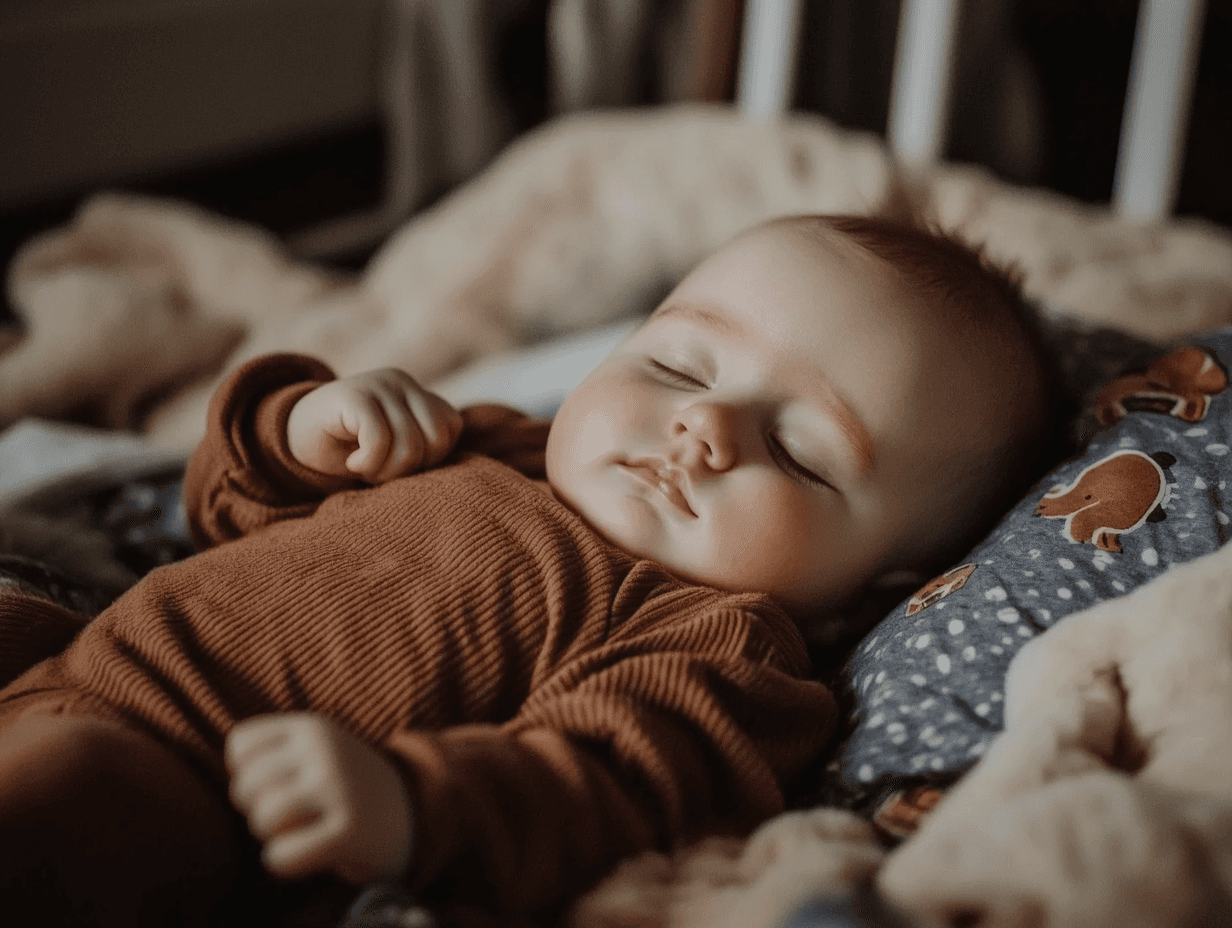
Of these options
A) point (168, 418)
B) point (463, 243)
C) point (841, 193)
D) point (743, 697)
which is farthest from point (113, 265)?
point (743, 697)

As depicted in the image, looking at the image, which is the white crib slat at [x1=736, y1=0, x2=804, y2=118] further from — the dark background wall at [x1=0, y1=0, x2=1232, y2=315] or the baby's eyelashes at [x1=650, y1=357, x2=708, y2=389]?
the baby's eyelashes at [x1=650, y1=357, x2=708, y2=389]

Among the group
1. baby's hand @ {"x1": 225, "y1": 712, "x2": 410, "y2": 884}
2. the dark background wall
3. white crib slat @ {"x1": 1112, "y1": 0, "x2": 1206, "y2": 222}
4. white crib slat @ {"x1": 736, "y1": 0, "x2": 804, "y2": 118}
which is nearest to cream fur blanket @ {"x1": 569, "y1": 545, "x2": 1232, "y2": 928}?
baby's hand @ {"x1": 225, "y1": 712, "x2": 410, "y2": 884}

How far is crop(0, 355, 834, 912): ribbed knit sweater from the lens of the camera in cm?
55

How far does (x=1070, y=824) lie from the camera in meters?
0.45

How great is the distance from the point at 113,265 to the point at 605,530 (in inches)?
45.1

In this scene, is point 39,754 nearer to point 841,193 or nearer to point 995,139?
point 841,193

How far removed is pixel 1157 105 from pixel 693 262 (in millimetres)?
617

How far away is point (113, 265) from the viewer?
156cm

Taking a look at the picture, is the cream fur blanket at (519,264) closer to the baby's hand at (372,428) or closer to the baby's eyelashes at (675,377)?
the baby's hand at (372,428)

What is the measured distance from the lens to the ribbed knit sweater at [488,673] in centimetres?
55

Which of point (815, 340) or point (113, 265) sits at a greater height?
point (815, 340)

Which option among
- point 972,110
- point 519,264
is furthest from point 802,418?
point 972,110

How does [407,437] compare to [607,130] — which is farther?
[607,130]

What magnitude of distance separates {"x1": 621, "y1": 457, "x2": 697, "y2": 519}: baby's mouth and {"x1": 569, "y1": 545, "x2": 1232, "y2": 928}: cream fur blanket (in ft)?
0.81
